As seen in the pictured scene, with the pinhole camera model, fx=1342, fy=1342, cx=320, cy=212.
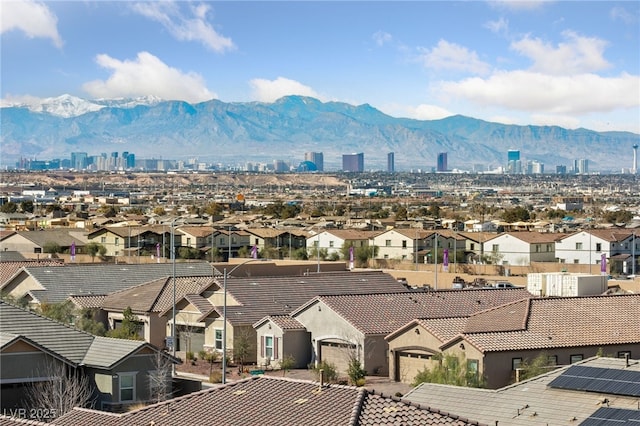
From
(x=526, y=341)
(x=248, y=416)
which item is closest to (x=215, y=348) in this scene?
(x=526, y=341)

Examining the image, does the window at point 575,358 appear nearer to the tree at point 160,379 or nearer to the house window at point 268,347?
the house window at point 268,347

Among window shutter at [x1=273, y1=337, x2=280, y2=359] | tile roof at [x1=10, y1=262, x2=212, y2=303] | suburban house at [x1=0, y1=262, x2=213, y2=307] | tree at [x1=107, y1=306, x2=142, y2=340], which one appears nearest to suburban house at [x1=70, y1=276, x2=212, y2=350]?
tree at [x1=107, y1=306, x2=142, y2=340]

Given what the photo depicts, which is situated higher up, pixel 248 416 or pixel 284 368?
pixel 248 416

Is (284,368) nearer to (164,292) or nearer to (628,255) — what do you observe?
(164,292)

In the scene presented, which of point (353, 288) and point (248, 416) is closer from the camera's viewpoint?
point (248, 416)

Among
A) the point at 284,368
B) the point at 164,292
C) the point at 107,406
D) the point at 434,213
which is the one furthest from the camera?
the point at 434,213

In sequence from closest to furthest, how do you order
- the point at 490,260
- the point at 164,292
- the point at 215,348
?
the point at 215,348, the point at 164,292, the point at 490,260

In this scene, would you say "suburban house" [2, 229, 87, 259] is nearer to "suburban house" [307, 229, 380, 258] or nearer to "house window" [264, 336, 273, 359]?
"suburban house" [307, 229, 380, 258]

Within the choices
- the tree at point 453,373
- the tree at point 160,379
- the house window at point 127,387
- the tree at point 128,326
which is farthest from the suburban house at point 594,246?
the house window at point 127,387
